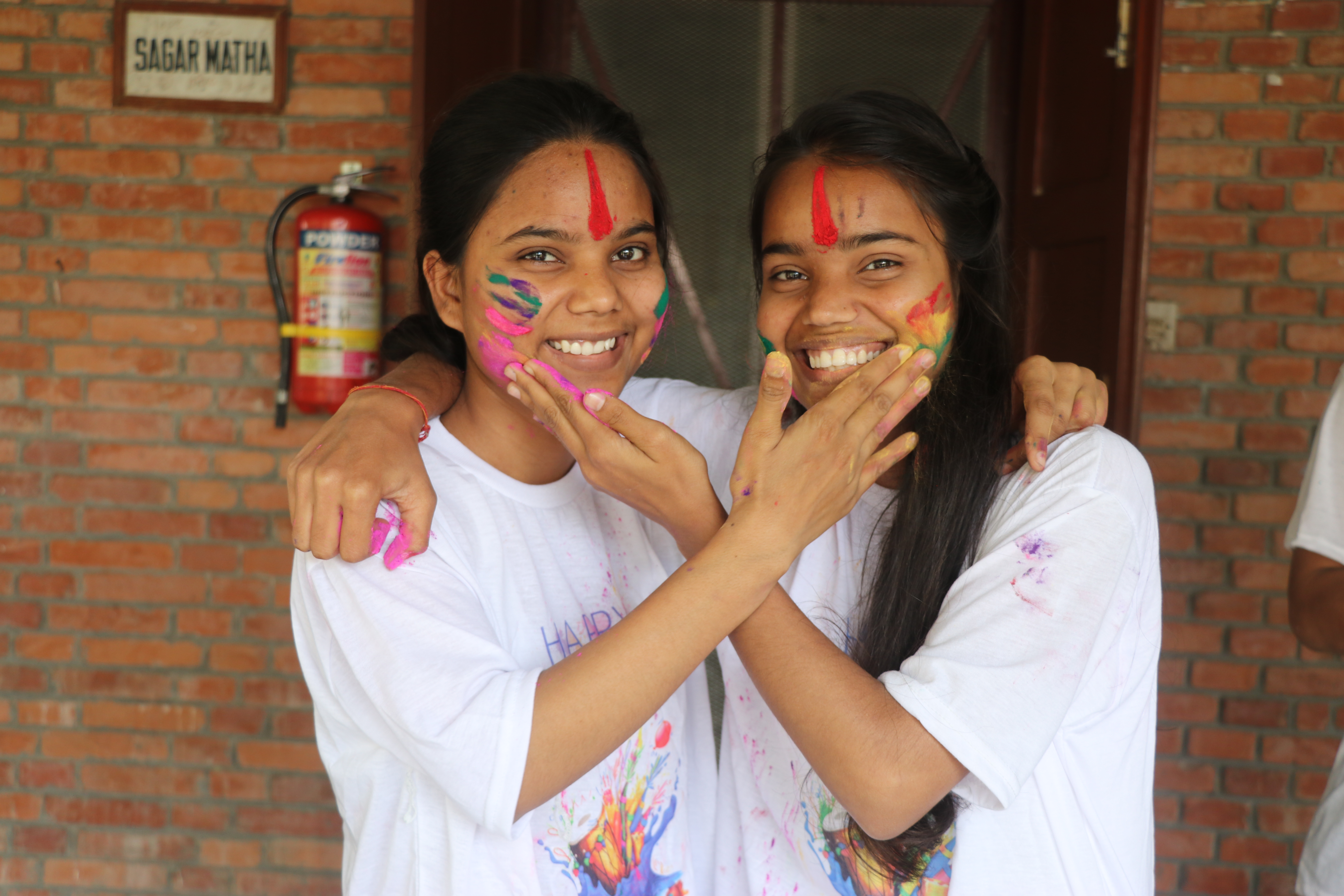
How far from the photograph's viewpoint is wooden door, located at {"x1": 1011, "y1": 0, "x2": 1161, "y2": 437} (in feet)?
7.45

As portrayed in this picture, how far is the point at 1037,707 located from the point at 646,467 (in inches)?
20.1

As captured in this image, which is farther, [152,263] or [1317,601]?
[152,263]

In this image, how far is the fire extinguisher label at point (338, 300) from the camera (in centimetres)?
254

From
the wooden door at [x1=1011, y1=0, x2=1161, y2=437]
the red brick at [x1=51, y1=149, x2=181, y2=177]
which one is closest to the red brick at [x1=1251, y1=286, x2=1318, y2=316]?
the wooden door at [x1=1011, y1=0, x2=1161, y2=437]

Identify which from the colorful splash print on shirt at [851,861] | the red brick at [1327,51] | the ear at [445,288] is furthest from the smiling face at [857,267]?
the red brick at [1327,51]

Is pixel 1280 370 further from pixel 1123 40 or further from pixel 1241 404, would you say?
pixel 1123 40

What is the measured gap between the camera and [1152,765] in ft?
4.25

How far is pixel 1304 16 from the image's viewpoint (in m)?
2.61

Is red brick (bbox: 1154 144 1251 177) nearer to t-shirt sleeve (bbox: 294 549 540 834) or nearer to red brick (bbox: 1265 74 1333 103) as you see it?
red brick (bbox: 1265 74 1333 103)

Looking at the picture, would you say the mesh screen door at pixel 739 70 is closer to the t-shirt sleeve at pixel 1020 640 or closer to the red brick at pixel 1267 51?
the red brick at pixel 1267 51

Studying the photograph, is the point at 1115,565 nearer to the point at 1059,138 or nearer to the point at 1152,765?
the point at 1152,765

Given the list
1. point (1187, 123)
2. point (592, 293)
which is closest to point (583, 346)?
point (592, 293)

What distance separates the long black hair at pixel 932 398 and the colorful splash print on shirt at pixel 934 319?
0.13 ft

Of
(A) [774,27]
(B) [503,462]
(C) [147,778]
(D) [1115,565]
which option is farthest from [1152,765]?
(C) [147,778]
